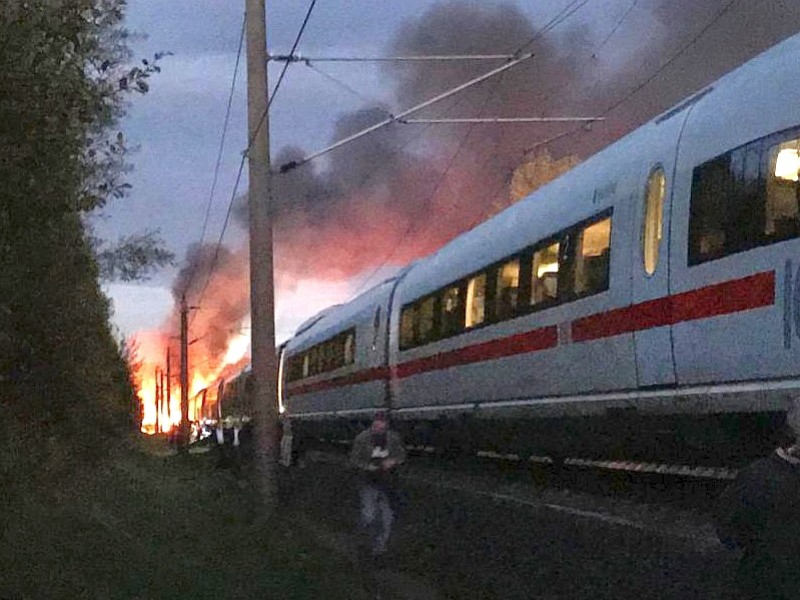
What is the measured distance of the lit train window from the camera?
9.78m

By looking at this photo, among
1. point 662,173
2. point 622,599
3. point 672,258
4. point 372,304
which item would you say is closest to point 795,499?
point 622,599

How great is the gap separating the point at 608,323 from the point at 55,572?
480 centimetres

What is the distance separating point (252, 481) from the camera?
757 inches

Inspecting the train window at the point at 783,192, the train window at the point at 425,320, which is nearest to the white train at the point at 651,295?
the train window at the point at 783,192

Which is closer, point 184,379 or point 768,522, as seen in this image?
point 768,522

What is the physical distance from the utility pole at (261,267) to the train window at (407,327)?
3754 millimetres

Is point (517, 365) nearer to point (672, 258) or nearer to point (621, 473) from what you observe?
point (621, 473)

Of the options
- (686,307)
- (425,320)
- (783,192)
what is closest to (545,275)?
(686,307)

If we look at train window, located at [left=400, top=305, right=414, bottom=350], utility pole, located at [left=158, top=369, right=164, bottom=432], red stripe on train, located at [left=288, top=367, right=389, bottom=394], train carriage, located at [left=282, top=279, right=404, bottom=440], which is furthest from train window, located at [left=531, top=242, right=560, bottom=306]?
utility pole, located at [left=158, top=369, right=164, bottom=432]

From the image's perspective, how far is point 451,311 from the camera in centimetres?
1909

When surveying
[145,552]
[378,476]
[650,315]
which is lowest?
[145,552]

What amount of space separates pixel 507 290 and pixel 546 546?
463 cm

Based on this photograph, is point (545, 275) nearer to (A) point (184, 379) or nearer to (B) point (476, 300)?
(B) point (476, 300)

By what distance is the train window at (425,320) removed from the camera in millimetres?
20531
